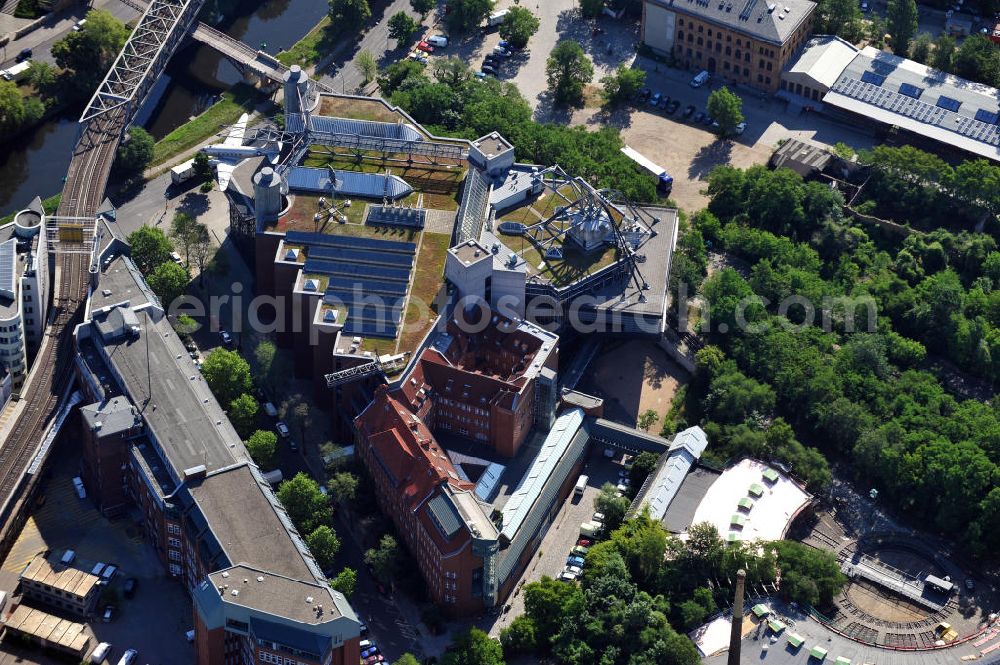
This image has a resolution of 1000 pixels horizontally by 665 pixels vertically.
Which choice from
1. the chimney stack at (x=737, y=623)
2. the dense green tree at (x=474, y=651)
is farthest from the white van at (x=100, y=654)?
the chimney stack at (x=737, y=623)

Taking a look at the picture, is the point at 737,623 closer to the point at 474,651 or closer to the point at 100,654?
the point at 474,651

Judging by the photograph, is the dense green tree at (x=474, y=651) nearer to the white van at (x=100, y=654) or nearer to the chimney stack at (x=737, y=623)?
the chimney stack at (x=737, y=623)

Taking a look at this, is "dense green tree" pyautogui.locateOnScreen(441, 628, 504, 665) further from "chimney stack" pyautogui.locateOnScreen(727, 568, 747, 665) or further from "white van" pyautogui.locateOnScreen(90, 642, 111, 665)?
"white van" pyautogui.locateOnScreen(90, 642, 111, 665)

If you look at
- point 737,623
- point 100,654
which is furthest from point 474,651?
point 100,654

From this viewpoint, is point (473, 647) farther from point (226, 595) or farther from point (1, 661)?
point (1, 661)

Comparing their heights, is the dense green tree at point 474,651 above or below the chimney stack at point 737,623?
below

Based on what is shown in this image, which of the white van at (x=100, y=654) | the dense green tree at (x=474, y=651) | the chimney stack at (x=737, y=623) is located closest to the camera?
the chimney stack at (x=737, y=623)
